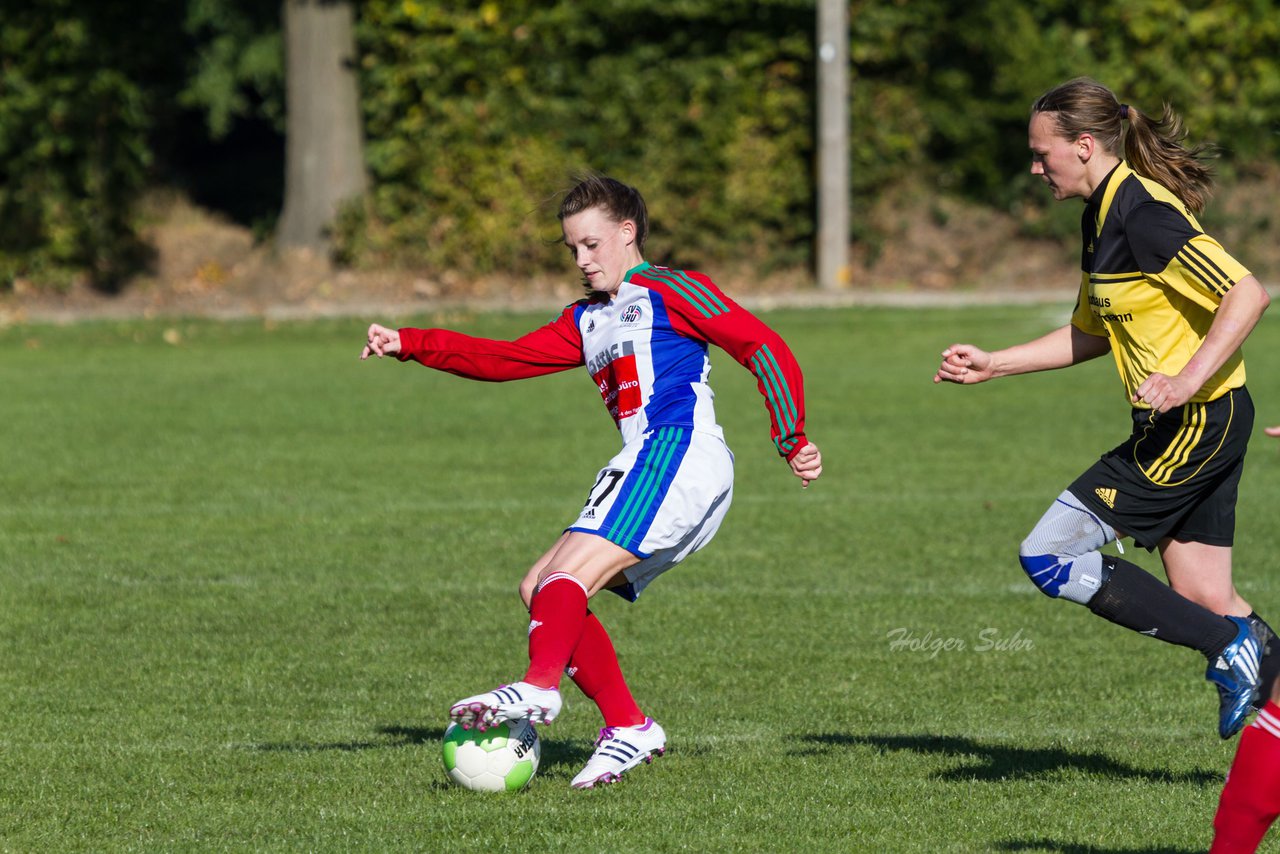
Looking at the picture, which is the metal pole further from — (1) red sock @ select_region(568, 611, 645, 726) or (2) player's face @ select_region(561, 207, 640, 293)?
(1) red sock @ select_region(568, 611, 645, 726)

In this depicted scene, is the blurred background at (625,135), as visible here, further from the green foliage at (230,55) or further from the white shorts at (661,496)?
the white shorts at (661,496)

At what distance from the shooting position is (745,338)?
189 inches

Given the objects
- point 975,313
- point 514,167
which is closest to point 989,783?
point 975,313

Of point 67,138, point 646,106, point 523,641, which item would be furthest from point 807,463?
point 67,138

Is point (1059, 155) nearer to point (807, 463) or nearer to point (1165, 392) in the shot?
point (1165, 392)

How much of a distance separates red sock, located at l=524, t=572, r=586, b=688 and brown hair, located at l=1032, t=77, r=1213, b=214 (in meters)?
1.80

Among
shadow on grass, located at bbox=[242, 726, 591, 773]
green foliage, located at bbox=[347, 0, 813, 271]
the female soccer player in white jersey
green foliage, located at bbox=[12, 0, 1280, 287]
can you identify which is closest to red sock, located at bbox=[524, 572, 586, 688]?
the female soccer player in white jersey

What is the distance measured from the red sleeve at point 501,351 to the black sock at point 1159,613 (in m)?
1.65

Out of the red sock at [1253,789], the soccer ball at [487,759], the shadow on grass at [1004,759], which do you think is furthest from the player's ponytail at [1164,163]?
the soccer ball at [487,759]

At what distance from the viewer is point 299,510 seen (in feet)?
31.4

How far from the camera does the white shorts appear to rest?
4723 mm

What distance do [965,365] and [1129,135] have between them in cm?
77

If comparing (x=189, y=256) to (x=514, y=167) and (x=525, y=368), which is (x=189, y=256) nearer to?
(x=514, y=167)

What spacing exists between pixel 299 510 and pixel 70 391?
5.51 meters
